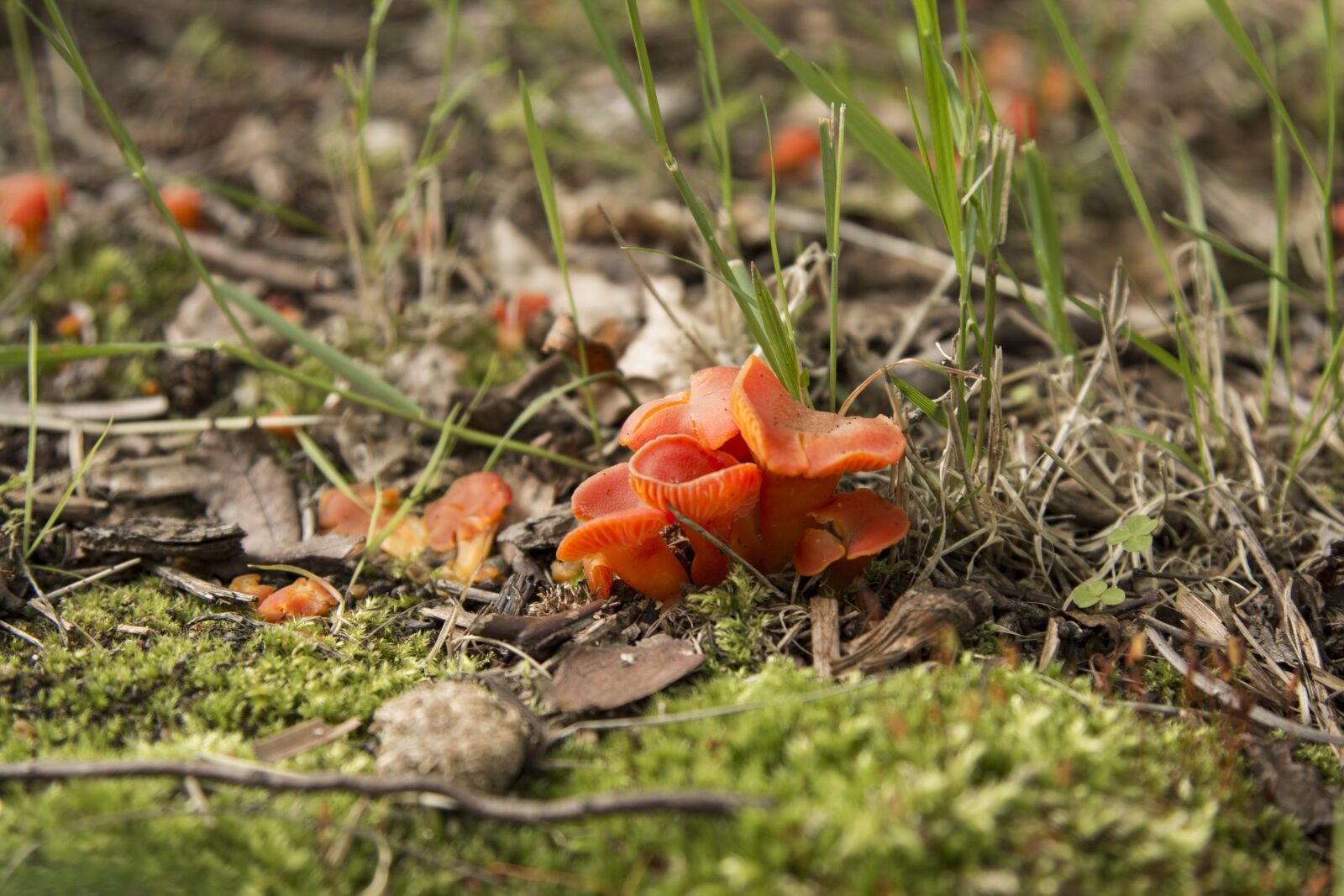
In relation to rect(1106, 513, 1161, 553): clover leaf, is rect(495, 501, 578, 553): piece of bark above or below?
below

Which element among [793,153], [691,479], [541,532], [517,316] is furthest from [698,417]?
[793,153]

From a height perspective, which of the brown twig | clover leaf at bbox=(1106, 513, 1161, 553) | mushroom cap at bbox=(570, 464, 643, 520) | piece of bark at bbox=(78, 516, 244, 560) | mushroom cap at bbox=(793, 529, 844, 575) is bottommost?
A: piece of bark at bbox=(78, 516, 244, 560)

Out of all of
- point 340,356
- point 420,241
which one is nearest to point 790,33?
point 420,241

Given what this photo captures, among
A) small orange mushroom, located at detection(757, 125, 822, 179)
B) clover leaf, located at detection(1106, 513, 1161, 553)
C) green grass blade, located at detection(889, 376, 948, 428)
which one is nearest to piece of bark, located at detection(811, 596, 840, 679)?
green grass blade, located at detection(889, 376, 948, 428)

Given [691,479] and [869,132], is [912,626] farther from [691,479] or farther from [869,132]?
[869,132]

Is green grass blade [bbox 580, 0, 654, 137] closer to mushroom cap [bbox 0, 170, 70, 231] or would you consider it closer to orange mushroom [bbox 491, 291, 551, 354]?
orange mushroom [bbox 491, 291, 551, 354]

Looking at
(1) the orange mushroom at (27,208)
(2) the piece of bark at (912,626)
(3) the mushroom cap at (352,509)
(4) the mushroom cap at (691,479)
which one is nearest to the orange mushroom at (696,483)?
(4) the mushroom cap at (691,479)

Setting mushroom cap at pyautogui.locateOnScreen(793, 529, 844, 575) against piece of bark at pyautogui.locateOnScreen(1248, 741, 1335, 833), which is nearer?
piece of bark at pyautogui.locateOnScreen(1248, 741, 1335, 833)
